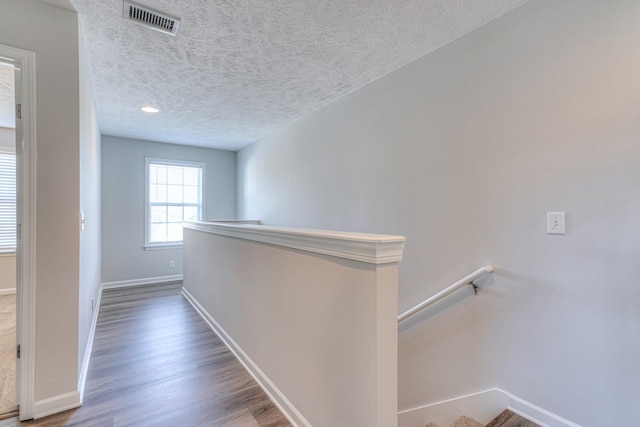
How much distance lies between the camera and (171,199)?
204 inches

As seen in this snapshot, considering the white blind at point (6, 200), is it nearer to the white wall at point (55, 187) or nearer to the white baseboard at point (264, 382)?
the white baseboard at point (264, 382)

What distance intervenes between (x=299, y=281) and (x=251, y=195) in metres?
3.74

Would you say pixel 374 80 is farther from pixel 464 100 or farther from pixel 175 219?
pixel 175 219

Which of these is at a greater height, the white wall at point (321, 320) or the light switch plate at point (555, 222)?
the light switch plate at point (555, 222)

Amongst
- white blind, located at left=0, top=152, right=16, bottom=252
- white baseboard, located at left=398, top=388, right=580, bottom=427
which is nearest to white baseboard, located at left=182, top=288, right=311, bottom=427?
white baseboard, located at left=398, top=388, right=580, bottom=427

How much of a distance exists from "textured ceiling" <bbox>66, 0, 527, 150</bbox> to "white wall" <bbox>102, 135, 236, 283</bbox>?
1.37 m

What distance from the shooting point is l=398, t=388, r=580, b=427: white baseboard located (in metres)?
1.60

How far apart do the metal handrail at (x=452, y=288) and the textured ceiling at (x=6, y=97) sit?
3.44m

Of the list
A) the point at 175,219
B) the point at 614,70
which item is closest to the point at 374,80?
the point at 614,70

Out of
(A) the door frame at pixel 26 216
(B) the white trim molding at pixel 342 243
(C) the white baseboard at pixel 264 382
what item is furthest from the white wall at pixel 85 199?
(B) the white trim molding at pixel 342 243

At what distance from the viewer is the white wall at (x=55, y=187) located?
1.68 meters

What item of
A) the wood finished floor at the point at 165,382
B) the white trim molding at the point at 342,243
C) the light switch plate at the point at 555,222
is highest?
the light switch plate at the point at 555,222

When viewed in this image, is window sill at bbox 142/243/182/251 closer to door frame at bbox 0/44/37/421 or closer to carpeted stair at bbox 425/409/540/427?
door frame at bbox 0/44/37/421

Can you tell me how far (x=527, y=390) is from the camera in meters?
1.67
